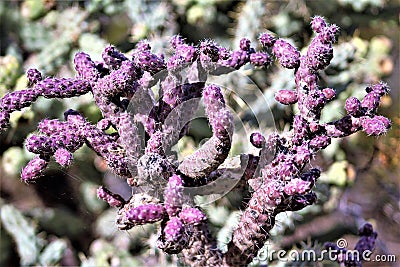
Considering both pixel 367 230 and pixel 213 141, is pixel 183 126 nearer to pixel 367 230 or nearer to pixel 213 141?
pixel 213 141

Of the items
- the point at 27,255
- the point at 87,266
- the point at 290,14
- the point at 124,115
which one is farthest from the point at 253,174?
Result: the point at 290,14

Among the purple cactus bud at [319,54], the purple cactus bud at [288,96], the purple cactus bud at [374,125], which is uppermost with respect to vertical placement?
the purple cactus bud at [319,54]

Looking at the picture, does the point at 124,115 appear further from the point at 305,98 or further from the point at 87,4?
the point at 87,4

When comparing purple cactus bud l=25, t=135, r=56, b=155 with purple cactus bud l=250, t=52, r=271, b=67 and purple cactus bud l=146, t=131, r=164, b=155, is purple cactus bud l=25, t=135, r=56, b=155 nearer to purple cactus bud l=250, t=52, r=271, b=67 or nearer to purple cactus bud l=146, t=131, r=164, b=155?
purple cactus bud l=146, t=131, r=164, b=155

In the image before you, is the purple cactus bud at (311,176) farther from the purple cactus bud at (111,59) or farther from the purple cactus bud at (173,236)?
the purple cactus bud at (111,59)

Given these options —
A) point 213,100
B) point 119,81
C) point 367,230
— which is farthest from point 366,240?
point 119,81

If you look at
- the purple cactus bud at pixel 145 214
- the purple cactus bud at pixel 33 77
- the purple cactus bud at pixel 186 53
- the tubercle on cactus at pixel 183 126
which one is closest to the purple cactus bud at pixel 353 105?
the tubercle on cactus at pixel 183 126
